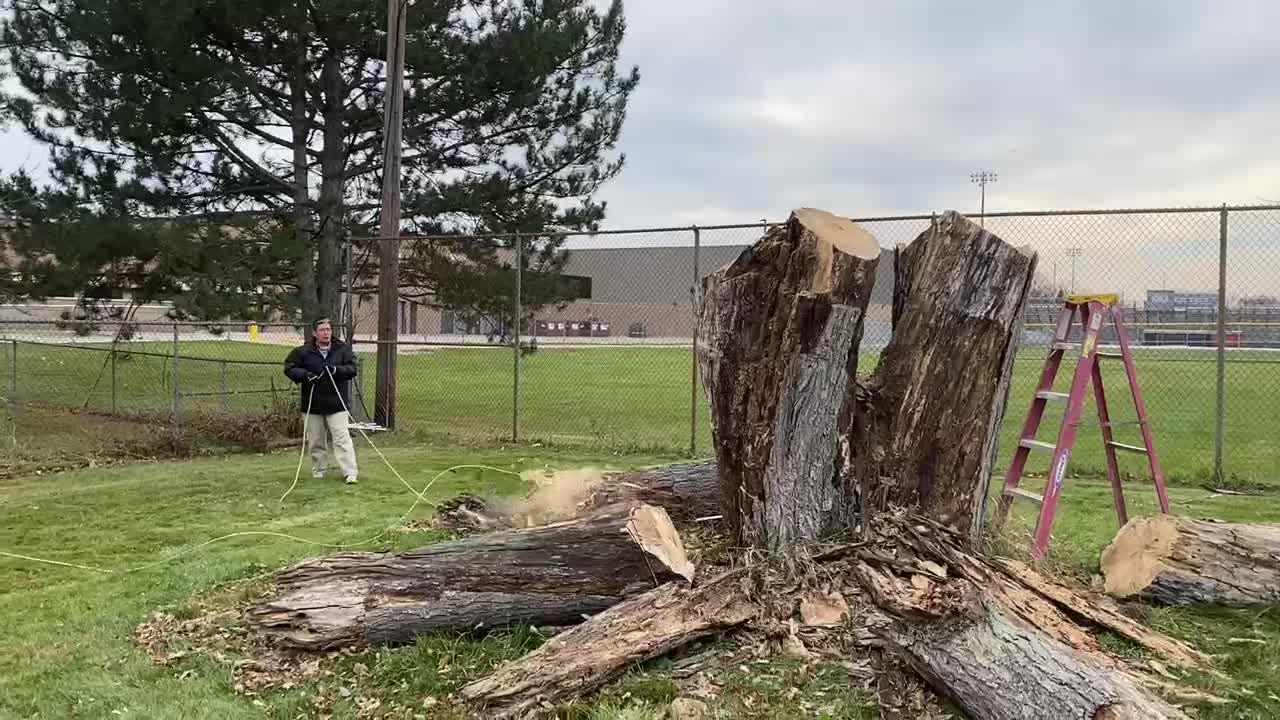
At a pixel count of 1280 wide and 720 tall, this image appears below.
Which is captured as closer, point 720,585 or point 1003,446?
point 720,585

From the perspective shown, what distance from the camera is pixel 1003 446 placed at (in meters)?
10.8

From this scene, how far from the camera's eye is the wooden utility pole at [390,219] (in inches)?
461

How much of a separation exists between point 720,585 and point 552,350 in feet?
30.3

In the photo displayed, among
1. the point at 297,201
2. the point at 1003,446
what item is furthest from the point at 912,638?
the point at 297,201

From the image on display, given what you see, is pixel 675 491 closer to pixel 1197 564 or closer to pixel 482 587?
pixel 482 587

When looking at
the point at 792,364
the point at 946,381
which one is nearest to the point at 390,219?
the point at 792,364

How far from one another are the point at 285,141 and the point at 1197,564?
13655mm

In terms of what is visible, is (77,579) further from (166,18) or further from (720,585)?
(166,18)

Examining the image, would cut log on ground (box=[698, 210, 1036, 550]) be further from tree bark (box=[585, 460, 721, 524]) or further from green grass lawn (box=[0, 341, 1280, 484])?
green grass lawn (box=[0, 341, 1280, 484])

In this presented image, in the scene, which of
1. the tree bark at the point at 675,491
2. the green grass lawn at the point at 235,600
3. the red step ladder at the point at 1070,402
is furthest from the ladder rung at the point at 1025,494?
the tree bark at the point at 675,491

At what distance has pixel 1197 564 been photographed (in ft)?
13.9

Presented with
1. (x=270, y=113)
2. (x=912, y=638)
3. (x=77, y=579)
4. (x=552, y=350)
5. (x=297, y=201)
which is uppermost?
(x=270, y=113)

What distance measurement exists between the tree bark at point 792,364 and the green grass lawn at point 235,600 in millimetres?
803

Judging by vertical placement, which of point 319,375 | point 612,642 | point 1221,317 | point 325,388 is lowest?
point 612,642
